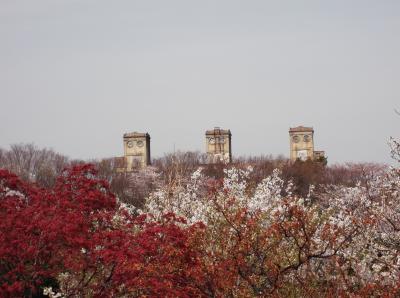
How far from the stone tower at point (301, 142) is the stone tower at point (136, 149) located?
50.4 ft

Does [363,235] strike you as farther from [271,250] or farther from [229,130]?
[229,130]

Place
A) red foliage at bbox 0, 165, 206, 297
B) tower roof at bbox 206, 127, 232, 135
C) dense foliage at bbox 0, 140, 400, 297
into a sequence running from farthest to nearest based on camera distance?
1. tower roof at bbox 206, 127, 232, 135
2. dense foliage at bbox 0, 140, 400, 297
3. red foliage at bbox 0, 165, 206, 297

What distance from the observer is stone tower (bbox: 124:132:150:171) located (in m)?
63.4

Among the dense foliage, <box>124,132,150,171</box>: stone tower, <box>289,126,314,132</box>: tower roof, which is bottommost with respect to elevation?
the dense foliage

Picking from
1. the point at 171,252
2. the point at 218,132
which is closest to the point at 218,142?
the point at 218,132

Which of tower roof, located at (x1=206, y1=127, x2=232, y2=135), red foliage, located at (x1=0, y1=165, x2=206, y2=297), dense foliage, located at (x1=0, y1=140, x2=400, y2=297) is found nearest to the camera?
red foliage, located at (x1=0, y1=165, x2=206, y2=297)

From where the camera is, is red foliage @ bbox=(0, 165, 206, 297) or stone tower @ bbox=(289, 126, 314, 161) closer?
red foliage @ bbox=(0, 165, 206, 297)

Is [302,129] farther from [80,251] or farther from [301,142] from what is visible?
[80,251]

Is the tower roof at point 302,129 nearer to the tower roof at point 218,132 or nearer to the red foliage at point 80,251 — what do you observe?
the tower roof at point 218,132

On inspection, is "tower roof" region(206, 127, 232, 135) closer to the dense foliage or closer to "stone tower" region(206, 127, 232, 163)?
"stone tower" region(206, 127, 232, 163)

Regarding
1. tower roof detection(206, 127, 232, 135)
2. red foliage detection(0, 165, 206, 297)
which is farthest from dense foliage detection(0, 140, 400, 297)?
tower roof detection(206, 127, 232, 135)

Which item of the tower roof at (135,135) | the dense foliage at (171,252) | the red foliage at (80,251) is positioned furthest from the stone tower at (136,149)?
the red foliage at (80,251)

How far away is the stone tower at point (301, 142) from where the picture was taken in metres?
65.2

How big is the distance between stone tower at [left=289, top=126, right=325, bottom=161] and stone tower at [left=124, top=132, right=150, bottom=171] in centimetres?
1536
